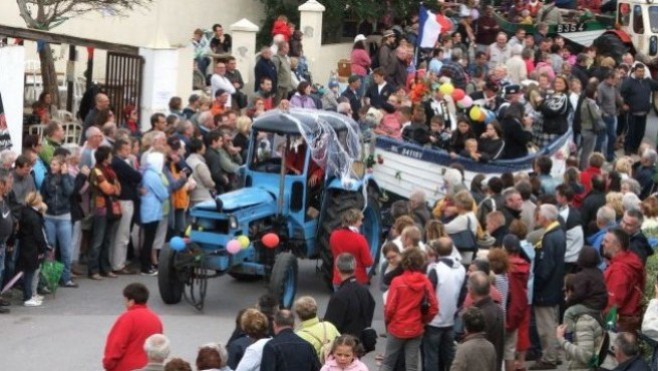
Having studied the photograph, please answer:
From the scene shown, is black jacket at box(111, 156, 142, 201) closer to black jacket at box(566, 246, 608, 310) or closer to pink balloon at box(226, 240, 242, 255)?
pink balloon at box(226, 240, 242, 255)

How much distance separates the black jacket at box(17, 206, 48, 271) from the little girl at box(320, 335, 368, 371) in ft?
19.9

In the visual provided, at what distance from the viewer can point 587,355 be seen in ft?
49.9

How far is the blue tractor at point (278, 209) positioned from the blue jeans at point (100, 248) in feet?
3.85

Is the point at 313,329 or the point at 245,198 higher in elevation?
the point at 245,198

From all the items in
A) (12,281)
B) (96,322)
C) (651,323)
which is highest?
(651,323)

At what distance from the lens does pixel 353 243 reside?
1834 cm

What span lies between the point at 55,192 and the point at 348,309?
519 centimetres

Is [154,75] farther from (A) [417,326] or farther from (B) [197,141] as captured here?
(A) [417,326]

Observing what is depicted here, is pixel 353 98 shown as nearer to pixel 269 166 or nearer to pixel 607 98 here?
pixel 607 98

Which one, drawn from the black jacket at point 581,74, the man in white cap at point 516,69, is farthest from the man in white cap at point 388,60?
the black jacket at point 581,74

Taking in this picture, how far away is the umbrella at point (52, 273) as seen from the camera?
19578 mm

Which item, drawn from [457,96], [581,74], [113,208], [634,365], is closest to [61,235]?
[113,208]

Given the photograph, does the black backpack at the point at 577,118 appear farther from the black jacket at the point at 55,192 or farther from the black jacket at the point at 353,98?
the black jacket at the point at 55,192

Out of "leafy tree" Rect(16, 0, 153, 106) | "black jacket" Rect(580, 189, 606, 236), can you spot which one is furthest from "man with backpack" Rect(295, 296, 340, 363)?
"leafy tree" Rect(16, 0, 153, 106)
